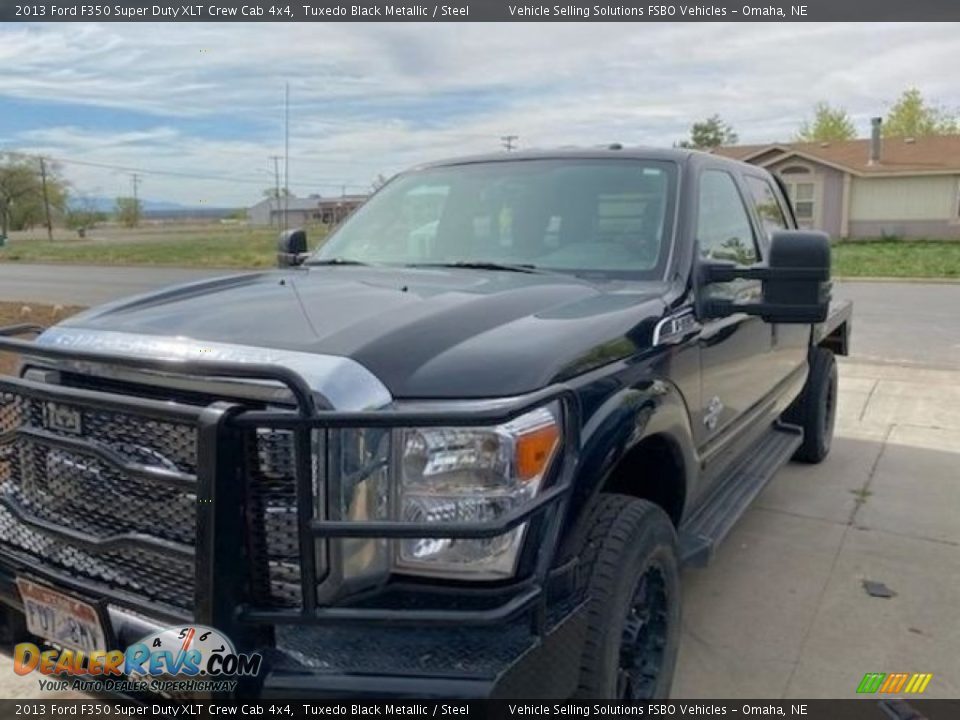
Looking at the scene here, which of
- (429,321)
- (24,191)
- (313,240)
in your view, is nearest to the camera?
(429,321)

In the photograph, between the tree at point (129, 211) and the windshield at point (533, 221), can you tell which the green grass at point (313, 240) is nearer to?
the windshield at point (533, 221)

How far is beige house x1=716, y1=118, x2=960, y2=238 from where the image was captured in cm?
3025

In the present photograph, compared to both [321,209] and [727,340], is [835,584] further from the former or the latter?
[321,209]

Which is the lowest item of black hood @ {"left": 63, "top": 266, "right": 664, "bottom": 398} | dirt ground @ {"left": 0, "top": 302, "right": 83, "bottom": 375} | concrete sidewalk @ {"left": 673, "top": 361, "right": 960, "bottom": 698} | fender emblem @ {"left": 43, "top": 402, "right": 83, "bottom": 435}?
concrete sidewalk @ {"left": 673, "top": 361, "right": 960, "bottom": 698}

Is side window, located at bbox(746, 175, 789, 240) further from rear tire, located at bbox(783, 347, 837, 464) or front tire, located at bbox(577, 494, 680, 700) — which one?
Answer: front tire, located at bbox(577, 494, 680, 700)

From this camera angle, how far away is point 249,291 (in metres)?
2.76

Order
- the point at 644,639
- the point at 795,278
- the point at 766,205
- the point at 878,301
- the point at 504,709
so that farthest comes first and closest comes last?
the point at 878,301 → the point at 766,205 → the point at 795,278 → the point at 644,639 → the point at 504,709

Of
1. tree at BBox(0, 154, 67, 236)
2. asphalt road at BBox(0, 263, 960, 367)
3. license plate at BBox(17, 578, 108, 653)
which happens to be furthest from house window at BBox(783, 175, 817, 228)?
tree at BBox(0, 154, 67, 236)

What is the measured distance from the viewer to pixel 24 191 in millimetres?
71000

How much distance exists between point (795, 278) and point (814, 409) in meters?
2.90

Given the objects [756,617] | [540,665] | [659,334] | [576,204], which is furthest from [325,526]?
[756,617]

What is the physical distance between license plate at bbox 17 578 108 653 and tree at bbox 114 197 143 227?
3218 inches

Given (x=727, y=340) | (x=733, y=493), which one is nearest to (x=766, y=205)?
(x=727, y=340)

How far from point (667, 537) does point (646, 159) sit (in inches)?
68.7
